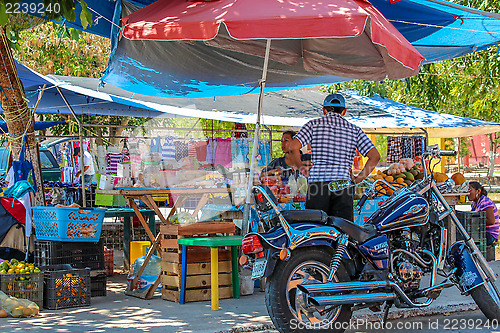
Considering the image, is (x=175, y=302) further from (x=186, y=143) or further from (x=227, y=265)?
(x=186, y=143)

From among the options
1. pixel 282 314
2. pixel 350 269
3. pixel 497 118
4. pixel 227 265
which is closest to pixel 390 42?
pixel 350 269

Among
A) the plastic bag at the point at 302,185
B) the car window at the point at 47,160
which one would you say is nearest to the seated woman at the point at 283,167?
the plastic bag at the point at 302,185

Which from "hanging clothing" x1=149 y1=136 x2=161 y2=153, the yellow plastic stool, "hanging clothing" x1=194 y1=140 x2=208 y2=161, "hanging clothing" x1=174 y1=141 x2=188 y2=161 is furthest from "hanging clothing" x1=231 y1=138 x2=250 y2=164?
the yellow plastic stool

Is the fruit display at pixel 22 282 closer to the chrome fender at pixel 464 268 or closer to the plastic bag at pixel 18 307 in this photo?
the plastic bag at pixel 18 307

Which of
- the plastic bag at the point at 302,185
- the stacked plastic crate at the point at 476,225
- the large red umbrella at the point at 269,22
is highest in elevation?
the large red umbrella at the point at 269,22

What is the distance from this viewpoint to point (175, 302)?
6570 mm

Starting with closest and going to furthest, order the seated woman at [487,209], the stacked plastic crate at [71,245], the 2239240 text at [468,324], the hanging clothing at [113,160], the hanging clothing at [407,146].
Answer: the 2239240 text at [468,324] → the stacked plastic crate at [71,245] → the seated woman at [487,209] → the hanging clothing at [113,160] → the hanging clothing at [407,146]

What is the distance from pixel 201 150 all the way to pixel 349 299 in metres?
7.67

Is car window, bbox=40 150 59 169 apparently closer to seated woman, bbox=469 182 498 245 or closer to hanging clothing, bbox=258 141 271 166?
hanging clothing, bbox=258 141 271 166

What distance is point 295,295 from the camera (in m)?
4.77

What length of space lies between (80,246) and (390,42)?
440 cm

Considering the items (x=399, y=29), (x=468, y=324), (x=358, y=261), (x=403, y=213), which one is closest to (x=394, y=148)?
(x=399, y=29)

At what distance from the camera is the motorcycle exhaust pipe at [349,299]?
4.67m

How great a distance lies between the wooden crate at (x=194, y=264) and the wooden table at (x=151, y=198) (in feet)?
0.77
